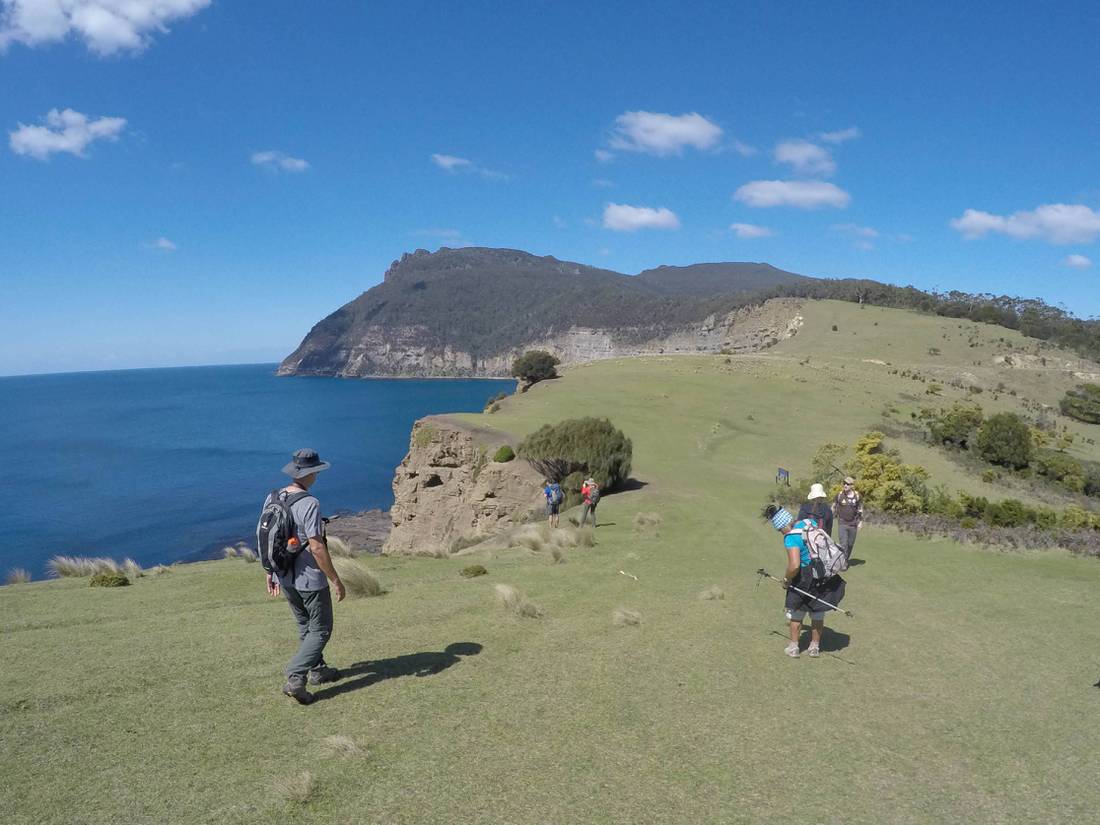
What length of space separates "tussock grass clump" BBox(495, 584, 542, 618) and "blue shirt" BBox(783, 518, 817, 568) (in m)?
3.55

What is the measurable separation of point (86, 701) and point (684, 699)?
18.2 feet

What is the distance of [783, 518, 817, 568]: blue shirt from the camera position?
26.2 feet

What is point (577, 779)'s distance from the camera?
202 inches

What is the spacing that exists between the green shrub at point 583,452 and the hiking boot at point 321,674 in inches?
682

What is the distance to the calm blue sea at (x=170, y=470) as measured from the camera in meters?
47.1

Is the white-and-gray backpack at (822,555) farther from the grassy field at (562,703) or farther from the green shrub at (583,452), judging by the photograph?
the green shrub at (583,452)

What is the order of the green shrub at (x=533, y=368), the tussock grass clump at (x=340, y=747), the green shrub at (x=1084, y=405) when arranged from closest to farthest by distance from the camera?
1. the tussock grass clump at (x=340, y=747)
2. the green shrub at (x=533, y=368)
3. the green shrub at (x=1084, y=405)

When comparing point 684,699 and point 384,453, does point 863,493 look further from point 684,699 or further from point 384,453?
point 384,453

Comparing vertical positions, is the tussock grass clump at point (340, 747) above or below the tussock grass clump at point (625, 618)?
above

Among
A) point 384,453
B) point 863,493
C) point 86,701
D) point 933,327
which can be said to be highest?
point 933,327

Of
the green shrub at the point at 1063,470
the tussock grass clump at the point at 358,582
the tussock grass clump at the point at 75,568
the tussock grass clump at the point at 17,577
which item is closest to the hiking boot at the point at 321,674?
the tussock grass clump at the point at 358,582

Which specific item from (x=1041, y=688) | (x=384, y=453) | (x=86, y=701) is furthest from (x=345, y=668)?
(x=384, y=453)

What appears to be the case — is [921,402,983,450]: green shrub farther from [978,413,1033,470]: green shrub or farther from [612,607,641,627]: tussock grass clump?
[612,607,641,627]: tussock grass clump

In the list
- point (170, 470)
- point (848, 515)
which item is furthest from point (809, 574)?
point (170, 470)
